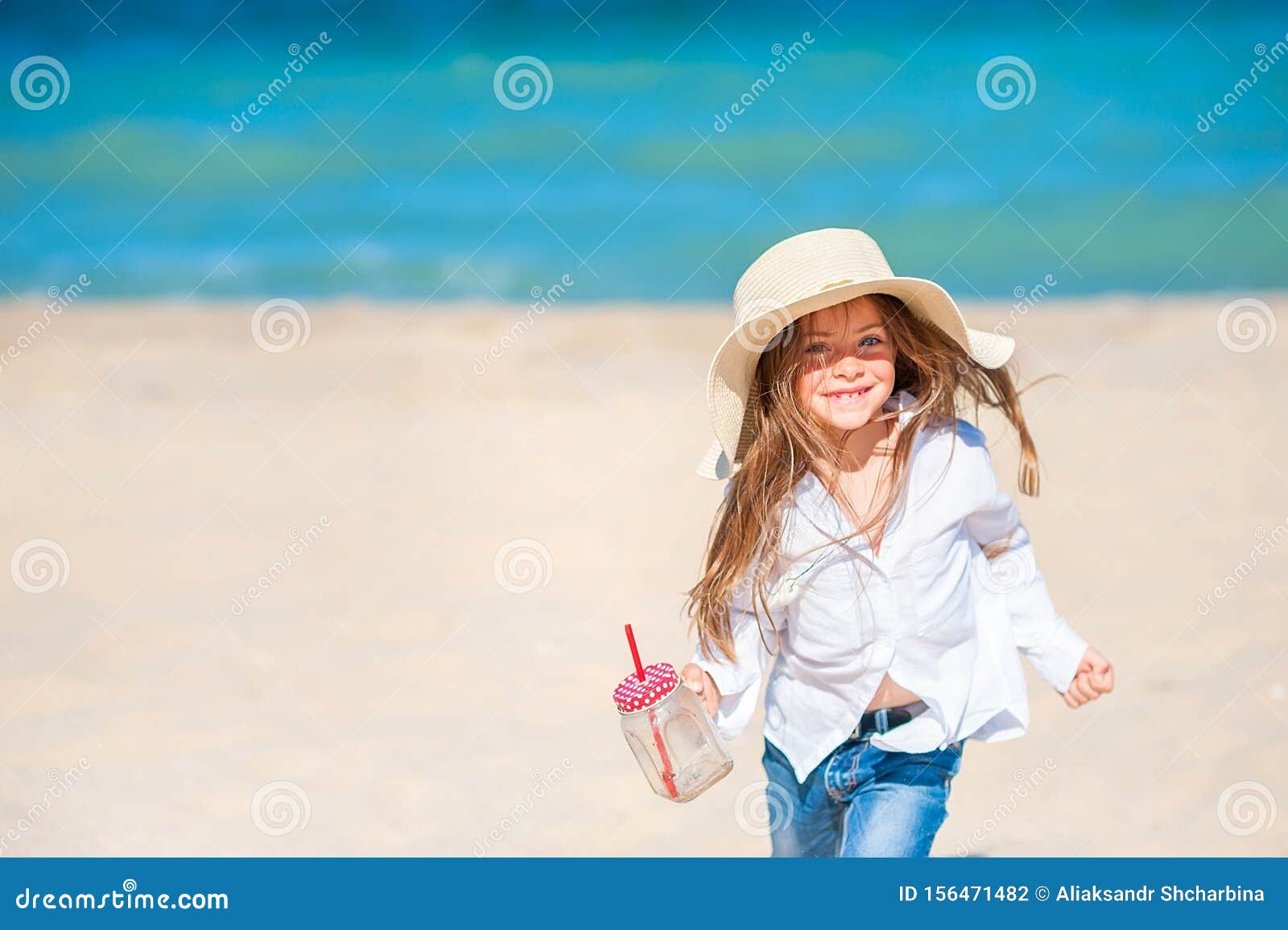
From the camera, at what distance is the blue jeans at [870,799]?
2.23m

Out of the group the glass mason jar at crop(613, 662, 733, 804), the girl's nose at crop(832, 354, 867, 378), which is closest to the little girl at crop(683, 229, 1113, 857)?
the girl's nose at crop(832, 354, 867, 378)

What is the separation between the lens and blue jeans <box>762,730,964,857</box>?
223 centimetres

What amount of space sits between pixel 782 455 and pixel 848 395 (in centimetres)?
14

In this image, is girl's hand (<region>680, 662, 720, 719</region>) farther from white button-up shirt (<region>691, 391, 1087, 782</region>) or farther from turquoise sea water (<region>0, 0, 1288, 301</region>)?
turquoise sea water (<region>0, 0, 1288, 301</region>)

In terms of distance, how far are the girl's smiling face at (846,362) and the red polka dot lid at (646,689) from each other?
0.47m

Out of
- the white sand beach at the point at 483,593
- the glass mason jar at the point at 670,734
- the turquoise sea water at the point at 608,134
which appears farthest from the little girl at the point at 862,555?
the turquoise sea water at the point at 608,134

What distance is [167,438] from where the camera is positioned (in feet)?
22.6

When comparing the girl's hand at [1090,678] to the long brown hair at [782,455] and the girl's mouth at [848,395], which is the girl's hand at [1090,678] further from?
the girl's mouth at [848,395]

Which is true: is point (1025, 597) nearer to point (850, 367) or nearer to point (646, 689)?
point (850, 367)

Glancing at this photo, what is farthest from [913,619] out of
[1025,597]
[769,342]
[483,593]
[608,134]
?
[608,134]

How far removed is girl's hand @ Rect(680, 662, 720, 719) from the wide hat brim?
1.06ft

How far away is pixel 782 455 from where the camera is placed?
2.25 m
